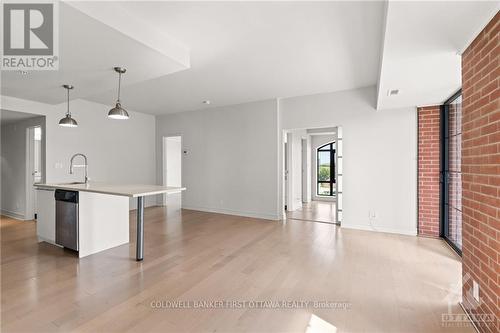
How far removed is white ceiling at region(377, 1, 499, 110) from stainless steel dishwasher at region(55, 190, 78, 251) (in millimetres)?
4064

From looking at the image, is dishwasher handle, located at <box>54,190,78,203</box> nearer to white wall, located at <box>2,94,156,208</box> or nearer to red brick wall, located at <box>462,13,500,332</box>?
white wall, located at <box>2,94,156,208</box>

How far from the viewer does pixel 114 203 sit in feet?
12.2

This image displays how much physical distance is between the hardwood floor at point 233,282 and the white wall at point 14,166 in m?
1.76

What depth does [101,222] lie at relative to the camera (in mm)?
3551

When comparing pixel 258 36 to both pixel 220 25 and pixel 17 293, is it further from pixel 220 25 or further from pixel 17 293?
pixel 17 293

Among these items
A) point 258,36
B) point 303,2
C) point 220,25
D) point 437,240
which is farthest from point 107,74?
point 437,240

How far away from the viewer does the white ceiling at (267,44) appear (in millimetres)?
1921

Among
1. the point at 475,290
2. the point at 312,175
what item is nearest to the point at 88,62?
the point at 475,290

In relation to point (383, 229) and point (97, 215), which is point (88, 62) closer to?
point (97, 215)

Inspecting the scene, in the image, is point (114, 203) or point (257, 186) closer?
point (114, 203)

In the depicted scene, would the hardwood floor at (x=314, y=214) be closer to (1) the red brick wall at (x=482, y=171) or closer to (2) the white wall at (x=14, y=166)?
(1) the red brick wall at (x=482, y=171)

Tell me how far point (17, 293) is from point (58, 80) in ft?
9.05

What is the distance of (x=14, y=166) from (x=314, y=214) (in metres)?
7.47

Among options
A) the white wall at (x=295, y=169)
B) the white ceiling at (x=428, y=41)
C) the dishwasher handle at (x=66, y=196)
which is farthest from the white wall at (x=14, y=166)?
the white ceiling at (x=428, y=41)
